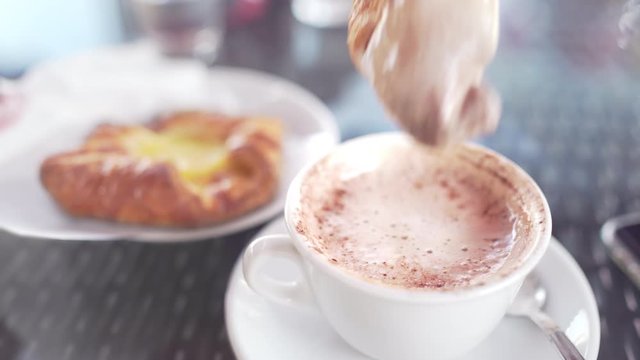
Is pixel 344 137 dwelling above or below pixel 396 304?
below

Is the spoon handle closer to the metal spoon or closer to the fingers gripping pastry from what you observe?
the metal spoon

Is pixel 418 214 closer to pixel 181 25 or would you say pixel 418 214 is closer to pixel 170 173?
pixel 170 173

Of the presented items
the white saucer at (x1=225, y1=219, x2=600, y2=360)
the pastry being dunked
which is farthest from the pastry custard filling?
the pastry being dunked

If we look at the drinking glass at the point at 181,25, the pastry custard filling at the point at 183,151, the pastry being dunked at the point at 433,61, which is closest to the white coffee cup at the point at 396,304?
the pastry being dunked at the point at 433,61

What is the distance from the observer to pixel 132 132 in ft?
2.91

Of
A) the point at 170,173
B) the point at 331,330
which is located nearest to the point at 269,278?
the point at 331,330

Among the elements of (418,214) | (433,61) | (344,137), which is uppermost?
(433,61)

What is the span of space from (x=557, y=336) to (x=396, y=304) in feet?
0.52

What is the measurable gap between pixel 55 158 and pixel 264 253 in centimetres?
36

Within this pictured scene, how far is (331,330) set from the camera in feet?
2.02

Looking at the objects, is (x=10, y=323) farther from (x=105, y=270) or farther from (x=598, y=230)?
(x=598, y=230)

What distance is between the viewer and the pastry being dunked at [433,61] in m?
0.47

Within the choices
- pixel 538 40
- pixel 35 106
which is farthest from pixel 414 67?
pixel 538 40

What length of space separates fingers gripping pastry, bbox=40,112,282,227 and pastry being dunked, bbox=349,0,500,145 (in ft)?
1.03
